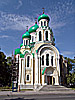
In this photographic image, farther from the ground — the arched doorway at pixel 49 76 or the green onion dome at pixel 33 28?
the green onion dome at pixel 33 28

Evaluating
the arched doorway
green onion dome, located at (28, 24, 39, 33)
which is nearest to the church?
the arched doorway

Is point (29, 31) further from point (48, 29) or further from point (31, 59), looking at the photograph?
point (31, 59)

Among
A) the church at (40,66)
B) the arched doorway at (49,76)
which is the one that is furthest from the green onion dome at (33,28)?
the arched doorway at (49,76)

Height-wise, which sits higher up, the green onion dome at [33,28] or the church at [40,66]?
the green onion dome at [33,28]

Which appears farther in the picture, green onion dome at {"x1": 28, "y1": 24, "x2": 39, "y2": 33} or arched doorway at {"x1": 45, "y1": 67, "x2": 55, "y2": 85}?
green onion dome at {"x1": 28, "y1": 24, "x2": 39, "y2": 33}

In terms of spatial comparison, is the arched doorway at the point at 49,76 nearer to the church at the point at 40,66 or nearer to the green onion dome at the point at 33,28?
the church at the point at 40,66

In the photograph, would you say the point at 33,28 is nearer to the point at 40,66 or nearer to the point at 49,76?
the point at 40,66

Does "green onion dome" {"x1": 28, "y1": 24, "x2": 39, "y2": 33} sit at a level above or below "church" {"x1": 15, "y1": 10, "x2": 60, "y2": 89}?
above

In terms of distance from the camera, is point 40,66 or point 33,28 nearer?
point 40,66

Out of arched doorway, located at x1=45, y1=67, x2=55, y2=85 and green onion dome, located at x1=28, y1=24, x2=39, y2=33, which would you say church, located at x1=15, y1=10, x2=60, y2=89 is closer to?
arched doorway, located at x1=45, y1=67, x2=55, y2=85

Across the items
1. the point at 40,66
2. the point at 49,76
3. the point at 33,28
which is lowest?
the point at 49,76

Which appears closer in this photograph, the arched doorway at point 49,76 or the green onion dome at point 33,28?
the arched doorway at point 49,76

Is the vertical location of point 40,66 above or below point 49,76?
above

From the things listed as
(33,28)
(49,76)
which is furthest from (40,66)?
(33,28)
